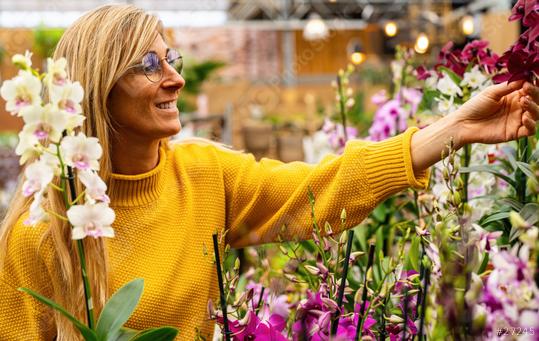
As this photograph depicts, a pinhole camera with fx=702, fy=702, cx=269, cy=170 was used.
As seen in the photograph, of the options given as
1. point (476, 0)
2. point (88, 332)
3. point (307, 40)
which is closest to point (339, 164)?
point (88, 332)

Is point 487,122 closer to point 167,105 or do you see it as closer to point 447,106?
point 447,106

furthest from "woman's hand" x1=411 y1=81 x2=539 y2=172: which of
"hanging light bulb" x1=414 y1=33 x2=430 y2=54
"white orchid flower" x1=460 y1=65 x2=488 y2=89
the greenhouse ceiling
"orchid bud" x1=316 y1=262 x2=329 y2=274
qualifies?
the greenhouse ceiling

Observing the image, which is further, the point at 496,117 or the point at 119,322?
the point at 496,117

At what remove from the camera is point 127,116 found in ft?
3.95

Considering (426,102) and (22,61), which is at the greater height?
(22,61)

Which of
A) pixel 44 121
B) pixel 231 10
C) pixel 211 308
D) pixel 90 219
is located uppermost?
pixel 231 10

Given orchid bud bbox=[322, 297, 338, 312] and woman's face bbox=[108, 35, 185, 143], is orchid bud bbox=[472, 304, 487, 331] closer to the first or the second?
orchid bud bbox=[322, 297, 338, 312]

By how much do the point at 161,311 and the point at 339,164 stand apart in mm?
404

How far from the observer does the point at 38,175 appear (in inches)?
27.1

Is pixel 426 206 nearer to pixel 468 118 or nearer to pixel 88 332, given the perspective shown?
pixel 468 118

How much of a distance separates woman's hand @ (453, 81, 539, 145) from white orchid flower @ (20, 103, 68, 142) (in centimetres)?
65

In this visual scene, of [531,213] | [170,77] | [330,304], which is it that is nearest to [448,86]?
[531,213]

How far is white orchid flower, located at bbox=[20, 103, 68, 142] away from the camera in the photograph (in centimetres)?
67

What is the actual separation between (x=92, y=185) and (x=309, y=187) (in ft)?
1.76
